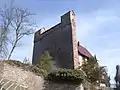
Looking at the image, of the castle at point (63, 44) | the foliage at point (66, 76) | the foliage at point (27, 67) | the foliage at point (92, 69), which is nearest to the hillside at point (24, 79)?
the foliage at point (27, 67)

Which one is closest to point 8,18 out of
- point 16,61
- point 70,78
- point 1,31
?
point 1,31

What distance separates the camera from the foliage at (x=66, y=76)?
23141 millimetres

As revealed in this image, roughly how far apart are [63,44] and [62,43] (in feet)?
0.99

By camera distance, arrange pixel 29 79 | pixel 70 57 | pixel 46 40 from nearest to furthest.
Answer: pixel 29 79
pixel 70 57
pixel 46 40

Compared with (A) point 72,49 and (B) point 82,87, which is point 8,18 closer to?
(A) point 72,49

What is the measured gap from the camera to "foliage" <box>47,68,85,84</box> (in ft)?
75.9

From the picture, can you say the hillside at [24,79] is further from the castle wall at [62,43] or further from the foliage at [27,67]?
the castle wall at [62,43]

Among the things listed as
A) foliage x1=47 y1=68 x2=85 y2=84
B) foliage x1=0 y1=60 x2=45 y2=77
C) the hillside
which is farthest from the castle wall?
foliage x1=0 y1=60 x2=45 y2=77

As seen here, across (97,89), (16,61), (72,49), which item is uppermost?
(72,49)

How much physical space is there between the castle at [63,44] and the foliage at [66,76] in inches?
282

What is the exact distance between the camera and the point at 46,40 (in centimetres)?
3734

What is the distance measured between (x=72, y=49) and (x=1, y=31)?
352 inches

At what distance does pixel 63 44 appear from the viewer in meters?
33.6

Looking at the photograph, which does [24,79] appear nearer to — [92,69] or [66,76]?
[66,76]
